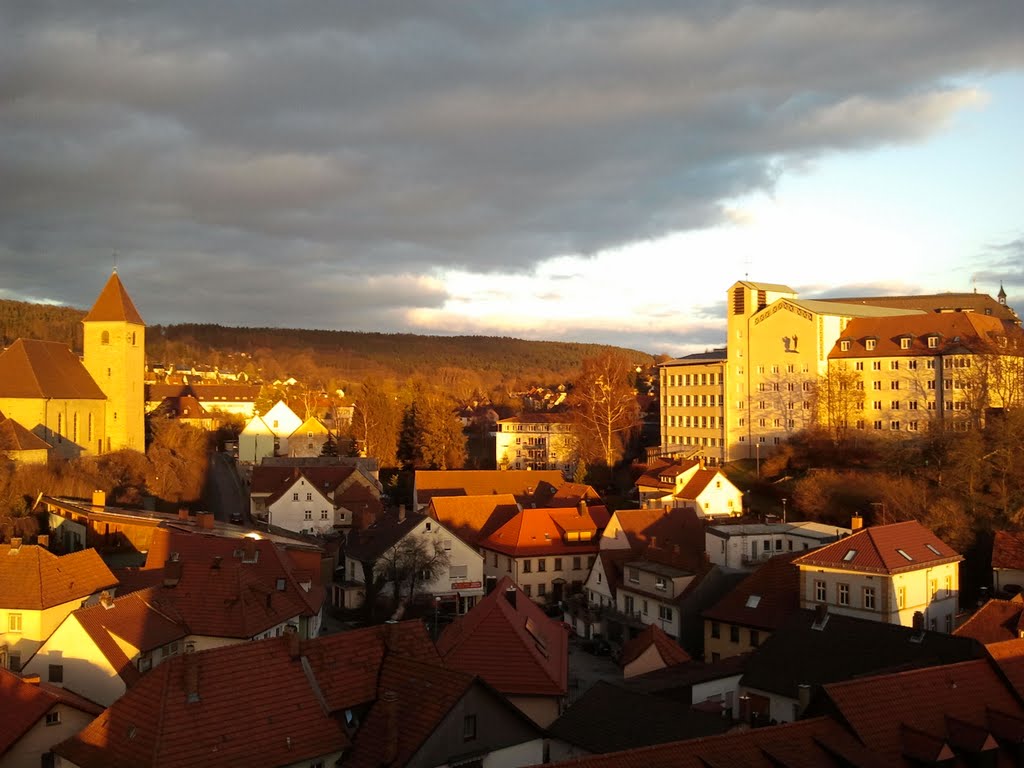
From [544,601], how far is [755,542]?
1093 centimetres

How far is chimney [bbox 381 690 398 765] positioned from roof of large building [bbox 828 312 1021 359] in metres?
48.8

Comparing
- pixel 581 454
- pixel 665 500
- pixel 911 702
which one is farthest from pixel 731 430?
pixel 911 702

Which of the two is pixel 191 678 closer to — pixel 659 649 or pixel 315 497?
pixel 659 649

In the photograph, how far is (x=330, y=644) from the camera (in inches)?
773

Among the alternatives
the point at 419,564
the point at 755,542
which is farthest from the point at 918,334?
the point at 419,564

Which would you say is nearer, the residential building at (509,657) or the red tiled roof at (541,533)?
the residential building at (509,657)

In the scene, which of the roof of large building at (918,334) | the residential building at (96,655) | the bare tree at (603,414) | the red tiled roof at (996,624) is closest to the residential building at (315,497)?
the bare tree at (603,414)

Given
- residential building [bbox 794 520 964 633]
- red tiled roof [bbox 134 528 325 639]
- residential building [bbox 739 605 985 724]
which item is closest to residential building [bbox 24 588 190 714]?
red tiled roof [bbox 134 528 325 639]

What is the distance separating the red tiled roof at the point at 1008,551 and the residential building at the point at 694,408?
3132cm

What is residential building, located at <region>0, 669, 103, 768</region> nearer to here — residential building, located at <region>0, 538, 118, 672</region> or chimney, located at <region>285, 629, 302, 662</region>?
chimney, located at <region>285, 629, 302, 662</region>

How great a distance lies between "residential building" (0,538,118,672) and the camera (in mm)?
28906

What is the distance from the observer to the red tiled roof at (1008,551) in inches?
1398

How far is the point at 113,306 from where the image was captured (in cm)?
7069

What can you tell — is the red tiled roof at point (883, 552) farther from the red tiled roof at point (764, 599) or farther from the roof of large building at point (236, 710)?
the roof of large building at point (236, 710)
